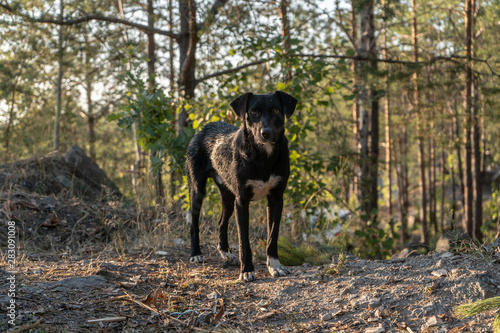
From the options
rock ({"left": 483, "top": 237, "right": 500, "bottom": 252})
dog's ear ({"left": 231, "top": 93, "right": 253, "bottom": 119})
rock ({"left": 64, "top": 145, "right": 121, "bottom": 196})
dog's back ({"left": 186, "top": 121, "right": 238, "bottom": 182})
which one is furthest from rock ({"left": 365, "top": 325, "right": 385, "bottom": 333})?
rock ({"left": 64, "top": 145, "right": 121, "bottom": 196})

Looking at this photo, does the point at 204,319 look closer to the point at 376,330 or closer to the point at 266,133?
the point at 376,330

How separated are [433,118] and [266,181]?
8605 mm

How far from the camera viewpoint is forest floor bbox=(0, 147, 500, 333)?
2.86m

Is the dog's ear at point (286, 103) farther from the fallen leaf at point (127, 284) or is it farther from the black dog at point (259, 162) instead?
the fallen leaf at point (127, 284)

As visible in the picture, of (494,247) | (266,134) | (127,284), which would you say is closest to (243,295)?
(127,284)

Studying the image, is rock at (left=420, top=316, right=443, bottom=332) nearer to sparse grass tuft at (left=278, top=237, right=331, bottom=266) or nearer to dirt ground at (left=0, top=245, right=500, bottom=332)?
dirt ground at (left=0, top=245, right=500, bottom=332)

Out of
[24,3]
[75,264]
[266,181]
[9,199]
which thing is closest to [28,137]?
[24,3]

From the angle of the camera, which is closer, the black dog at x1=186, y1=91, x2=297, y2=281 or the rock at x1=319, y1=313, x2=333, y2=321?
the rock at x1=319, y1=313, x2=333, y2=321

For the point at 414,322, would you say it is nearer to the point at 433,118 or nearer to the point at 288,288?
the point at 288,288

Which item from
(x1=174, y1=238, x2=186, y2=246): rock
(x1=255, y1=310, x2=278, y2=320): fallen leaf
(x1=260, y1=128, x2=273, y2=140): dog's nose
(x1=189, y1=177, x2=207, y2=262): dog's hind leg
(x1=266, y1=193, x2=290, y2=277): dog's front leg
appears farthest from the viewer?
(x1=174, y1=238, x2=186, y2=246): rock

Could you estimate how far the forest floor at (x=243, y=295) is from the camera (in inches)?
113

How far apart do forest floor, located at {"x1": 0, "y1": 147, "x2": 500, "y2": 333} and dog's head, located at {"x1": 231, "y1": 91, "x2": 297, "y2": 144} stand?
1.39 meters

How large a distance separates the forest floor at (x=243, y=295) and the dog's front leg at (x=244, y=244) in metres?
0.12

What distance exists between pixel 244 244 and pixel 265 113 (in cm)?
136
